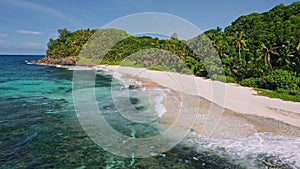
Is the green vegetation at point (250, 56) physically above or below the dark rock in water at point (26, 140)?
above

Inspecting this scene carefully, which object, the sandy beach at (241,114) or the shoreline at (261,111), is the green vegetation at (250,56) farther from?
the sandy beach at (241,114)

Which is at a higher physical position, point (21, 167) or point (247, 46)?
point (247, 46)

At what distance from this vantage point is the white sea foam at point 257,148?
936cm

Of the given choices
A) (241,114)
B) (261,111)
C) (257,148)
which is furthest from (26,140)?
(261,111)

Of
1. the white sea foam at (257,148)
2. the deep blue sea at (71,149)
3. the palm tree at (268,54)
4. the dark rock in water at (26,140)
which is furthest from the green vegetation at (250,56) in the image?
the dark rock in water at (26,140)

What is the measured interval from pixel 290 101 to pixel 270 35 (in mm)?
18747

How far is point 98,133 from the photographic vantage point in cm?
1248

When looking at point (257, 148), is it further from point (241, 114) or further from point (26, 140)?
point (26, 140)

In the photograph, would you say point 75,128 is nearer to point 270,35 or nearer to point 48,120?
point 48,120

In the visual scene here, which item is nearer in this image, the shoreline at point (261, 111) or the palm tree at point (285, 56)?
the shoreline at point (261, 111)

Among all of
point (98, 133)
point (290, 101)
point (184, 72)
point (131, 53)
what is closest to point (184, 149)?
point (98, 133)

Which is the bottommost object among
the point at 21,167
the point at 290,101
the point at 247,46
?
the point at 21,167

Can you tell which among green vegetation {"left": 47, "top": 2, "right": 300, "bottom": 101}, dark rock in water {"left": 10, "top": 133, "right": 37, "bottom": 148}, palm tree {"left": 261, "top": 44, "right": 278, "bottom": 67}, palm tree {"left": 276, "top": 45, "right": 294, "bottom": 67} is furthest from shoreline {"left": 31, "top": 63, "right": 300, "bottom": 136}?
palm tree {"left": 261, "top": 44, "right": 278, "bottom": 67}

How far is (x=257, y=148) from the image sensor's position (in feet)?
34.3
